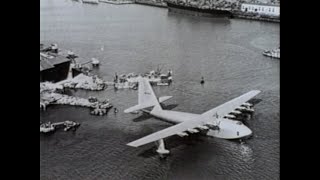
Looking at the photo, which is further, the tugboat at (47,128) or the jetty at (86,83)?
the jetty at (86,83)

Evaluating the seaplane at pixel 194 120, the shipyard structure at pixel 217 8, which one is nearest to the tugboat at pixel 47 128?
the seaplane at pixel 194 120

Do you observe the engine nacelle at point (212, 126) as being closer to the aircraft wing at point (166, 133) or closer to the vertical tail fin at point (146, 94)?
the aircraft wing at point (166, 133)

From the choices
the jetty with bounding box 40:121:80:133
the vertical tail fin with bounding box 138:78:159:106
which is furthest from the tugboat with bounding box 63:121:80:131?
the vertical tail fin with bounding box 138:78:159:106

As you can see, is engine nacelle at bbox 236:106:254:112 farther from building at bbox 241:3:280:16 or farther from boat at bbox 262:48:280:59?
building at bbox 241:3:280:16
